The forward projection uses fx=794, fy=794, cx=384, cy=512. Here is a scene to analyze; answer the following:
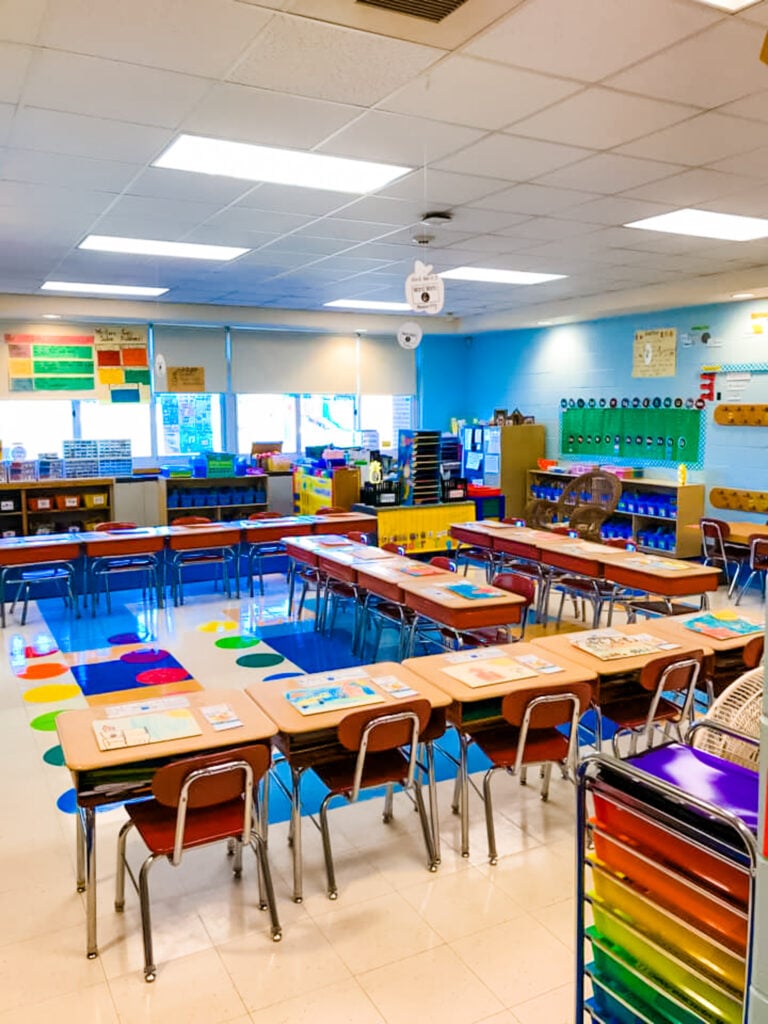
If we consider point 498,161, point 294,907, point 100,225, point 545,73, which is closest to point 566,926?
point 294,907

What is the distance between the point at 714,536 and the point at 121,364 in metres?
8.00

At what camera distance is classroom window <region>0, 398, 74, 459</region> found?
1059 cm

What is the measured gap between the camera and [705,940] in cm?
157

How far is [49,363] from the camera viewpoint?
1058cm

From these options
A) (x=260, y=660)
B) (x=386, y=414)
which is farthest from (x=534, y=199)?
(x=386, y=414)

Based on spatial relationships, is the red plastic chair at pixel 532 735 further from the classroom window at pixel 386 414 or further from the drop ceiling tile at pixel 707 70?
the classroom window at pixel 386 414

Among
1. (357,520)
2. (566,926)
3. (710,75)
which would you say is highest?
(710,75)

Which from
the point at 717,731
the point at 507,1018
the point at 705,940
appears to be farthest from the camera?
the point at 507,1018

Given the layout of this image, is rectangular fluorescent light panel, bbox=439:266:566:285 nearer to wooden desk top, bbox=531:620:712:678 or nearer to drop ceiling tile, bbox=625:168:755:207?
drop ceiling tile, bbox=625:168:755:207

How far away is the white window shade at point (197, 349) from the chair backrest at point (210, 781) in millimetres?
9336

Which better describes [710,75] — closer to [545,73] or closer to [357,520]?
[545,73]

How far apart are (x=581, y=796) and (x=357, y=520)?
7214 millimetres

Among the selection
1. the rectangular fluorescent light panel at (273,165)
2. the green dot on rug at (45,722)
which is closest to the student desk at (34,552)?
the green dot on rug at (45,722)

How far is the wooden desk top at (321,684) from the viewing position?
3170mm
